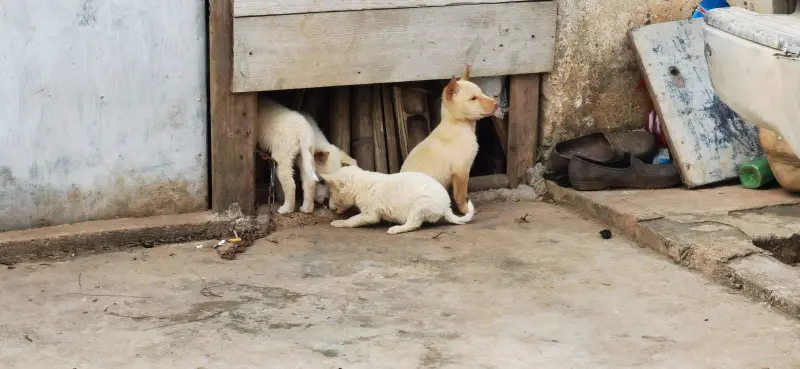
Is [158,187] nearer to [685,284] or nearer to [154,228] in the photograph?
[154,228]

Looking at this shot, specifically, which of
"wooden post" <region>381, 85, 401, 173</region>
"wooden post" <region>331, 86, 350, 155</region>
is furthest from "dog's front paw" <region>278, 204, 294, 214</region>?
"wooden post" <region>381, 85, 401, 173</region>

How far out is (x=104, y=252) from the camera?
212 inches

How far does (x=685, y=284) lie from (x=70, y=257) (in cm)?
303

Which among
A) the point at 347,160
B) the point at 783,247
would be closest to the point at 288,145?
the point at 347,160

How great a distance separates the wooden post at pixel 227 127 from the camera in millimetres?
5504

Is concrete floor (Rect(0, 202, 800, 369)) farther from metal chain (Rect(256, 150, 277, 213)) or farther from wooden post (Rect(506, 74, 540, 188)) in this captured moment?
wooden post (Rect(506, 74, 540, 188))

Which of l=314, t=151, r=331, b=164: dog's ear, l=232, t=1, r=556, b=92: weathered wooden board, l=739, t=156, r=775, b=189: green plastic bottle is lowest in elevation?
l=739, t=156, r=775, b=189: green plastic bottle

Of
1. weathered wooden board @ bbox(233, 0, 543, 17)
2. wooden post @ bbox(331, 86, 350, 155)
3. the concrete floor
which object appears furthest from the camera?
wooden post @ bbox(331, 86, 350, 155)

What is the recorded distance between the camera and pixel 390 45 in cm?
585

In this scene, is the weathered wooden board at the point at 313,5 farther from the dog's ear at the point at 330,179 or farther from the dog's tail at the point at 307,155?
the dog's ear at the point at 330,179

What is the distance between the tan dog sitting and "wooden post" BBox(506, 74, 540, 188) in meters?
0.41

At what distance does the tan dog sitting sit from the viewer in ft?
19.3

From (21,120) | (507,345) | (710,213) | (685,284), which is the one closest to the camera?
(507,345)

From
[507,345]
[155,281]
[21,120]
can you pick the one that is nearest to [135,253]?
[155,281]
